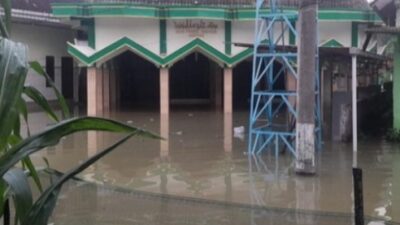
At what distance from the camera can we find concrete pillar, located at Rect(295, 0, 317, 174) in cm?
980

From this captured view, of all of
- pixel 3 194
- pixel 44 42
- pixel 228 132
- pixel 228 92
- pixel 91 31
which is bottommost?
pixel 228 132

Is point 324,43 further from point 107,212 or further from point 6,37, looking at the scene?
point 6,37

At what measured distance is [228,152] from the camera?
12.9m

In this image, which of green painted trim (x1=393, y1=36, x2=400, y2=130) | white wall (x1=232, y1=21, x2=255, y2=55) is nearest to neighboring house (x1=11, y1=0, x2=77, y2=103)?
white wall (x1=232, y1=21, x2=255, y2=55)

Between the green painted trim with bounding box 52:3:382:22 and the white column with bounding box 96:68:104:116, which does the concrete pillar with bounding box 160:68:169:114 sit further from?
the white column with bounding box 96:68:104:116

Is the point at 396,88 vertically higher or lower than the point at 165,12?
lower

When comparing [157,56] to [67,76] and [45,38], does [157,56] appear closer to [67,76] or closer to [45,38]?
[45,38]

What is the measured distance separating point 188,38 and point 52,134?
2105 centimetres

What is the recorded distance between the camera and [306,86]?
9875mm

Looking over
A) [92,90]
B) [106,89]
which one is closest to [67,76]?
[106,89]

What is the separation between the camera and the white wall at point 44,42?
2747 centimetres

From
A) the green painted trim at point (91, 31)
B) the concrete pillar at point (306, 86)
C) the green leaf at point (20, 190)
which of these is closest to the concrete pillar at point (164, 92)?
the green painted trim at point (91, 31)

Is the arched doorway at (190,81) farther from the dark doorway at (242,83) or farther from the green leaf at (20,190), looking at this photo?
the green leaf at (20,190)

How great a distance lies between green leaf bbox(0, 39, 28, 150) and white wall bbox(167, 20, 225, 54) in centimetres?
2092
